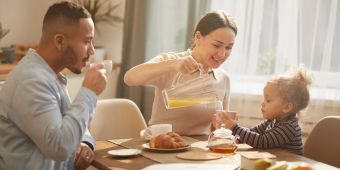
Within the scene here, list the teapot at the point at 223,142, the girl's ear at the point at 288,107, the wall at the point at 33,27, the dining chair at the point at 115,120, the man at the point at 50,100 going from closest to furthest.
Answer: the man at the point at 50,100 < the teapot at the point at 223,142 < the girl's ear at the point at 288,107 < the dining chair at the point at 115,120 < the wall at the point at 33,27

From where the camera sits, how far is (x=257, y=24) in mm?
3236

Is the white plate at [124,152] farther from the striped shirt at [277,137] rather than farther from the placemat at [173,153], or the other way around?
the striped shirt at [277,137]

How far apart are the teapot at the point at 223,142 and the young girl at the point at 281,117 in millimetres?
160

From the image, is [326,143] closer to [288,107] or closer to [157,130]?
[288,107]

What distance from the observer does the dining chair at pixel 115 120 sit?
8.07ft

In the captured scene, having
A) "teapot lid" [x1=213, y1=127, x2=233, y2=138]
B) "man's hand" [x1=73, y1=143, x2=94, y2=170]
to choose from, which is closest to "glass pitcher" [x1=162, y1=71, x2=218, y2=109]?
"teapot lid" [x1=213, y1=127, x2=233, y2=138]

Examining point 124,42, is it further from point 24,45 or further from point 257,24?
point 257,24

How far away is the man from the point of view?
150 cm

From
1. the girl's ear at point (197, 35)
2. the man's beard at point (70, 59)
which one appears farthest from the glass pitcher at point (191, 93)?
the man's beard at point (70, 59)

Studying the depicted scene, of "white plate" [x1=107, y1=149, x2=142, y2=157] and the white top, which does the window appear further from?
"white plate" [x1=107, y1=149, x2=142, y2=157]

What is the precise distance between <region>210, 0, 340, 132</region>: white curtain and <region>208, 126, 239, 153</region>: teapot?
1.20 meters

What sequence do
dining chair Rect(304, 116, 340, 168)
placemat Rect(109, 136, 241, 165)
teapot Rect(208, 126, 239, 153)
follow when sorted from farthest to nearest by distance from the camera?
dining chair Rect(304, 116, 340, 168)
teapot Rect(208, 126, 239, 153)
placemat Rect(109, 136, 241, 165)

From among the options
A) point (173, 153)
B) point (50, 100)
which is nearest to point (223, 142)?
point (173, 153)

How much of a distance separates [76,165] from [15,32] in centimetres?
205
